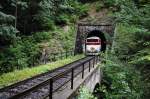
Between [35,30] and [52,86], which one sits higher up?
[35,30]

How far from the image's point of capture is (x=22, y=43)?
33.0m

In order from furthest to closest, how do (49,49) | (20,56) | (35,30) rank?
(35,30) → (49,49) → (20,56)

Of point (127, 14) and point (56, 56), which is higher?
point (127, 14)

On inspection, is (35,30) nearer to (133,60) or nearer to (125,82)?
(125,82)

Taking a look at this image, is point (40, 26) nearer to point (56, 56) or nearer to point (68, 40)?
point (68, 40)

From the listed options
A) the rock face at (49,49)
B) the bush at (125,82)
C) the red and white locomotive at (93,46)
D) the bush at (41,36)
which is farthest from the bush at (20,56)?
the bush at (125,82)

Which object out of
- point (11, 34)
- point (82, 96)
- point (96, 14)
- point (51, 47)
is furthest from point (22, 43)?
point (82, 96)

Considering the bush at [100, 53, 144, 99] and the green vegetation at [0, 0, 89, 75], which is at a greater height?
the green vegetation at [0, 0, 89, 75]

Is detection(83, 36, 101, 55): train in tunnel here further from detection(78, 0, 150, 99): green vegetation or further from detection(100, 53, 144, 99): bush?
detection(100, 53, 144, 99): bush

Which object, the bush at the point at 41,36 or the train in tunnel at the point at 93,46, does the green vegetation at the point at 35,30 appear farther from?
the train in tunnel at the point at 93,46

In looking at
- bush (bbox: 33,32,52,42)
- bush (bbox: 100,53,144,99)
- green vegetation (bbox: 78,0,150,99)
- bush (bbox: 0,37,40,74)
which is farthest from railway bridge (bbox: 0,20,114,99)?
bush (bbox: 33,32,52,42)

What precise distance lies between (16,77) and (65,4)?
2534 cm

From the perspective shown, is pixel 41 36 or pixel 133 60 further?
pixel 41 36

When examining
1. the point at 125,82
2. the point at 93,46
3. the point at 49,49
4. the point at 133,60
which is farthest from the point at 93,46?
the point at 133,60
